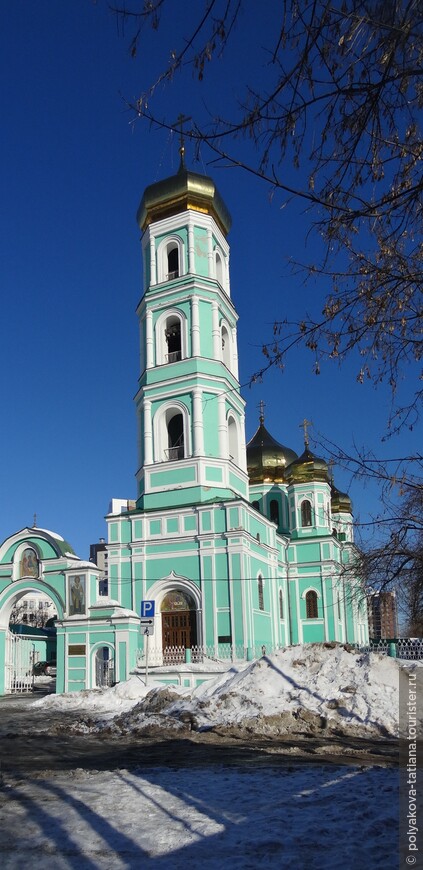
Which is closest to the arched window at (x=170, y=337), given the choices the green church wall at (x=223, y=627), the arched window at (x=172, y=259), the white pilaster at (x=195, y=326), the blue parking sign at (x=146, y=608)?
the white pilaster at (x=195, y=326)

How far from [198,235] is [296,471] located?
576 inches

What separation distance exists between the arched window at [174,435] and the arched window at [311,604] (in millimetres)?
12291

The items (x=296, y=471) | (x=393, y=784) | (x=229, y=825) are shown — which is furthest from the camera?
(x=296, y=471)

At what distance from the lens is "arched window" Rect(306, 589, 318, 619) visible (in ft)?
112

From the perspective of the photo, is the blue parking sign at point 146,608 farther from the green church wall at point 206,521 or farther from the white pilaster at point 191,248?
the white pilaster at point 191,248

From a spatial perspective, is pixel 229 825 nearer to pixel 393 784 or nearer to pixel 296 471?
pixel 393 784

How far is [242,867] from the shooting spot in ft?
14.4

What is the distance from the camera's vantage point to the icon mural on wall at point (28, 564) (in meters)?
23.5

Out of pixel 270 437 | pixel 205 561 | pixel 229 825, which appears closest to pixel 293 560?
pixel 270 437

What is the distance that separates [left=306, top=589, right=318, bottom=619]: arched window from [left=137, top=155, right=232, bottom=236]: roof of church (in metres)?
17.8

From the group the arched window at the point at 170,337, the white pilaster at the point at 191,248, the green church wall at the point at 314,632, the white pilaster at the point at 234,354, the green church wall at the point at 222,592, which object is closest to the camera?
the green church wall at the point at 222,592

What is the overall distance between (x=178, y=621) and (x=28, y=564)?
17.5 ft

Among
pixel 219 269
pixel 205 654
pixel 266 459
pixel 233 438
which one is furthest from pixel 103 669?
pixel 266 459

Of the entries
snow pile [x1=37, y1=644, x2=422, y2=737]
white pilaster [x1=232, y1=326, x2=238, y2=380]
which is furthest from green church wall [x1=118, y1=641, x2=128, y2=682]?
white pilaster [x1=232, y1=326, x2=238, y2=380]
